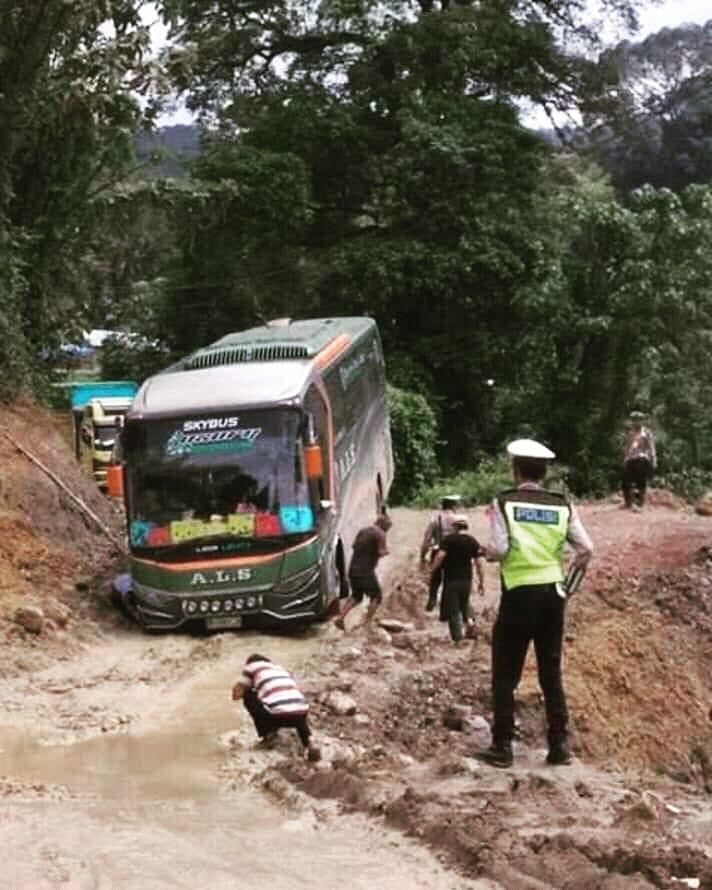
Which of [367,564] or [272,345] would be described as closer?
[367,564]

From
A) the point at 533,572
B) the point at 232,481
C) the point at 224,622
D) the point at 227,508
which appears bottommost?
the point at 224,622

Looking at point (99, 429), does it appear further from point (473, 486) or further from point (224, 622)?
point (224, 622)

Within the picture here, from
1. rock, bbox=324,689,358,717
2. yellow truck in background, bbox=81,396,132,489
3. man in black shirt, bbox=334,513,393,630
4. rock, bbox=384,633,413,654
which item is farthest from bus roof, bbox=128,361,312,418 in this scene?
yellow truck in background, bbox=81,396,132,489

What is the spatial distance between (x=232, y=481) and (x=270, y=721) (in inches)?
242

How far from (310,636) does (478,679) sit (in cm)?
386

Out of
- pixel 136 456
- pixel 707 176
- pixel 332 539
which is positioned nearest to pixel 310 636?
pixel 332 539

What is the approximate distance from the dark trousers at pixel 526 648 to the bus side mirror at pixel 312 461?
6.96 m

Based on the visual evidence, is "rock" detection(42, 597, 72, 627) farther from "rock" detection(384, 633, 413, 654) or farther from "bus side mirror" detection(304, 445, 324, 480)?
"rock" detection(384, 633, 413, 654)

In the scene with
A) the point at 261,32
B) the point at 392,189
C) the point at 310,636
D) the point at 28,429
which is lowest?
the point at 310,636

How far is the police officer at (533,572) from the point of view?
27.4ft

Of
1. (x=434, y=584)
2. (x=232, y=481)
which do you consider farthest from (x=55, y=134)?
(x=434, y=584)

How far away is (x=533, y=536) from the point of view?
27.5 ft

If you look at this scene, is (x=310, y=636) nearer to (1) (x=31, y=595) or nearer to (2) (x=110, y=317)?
(1) (x=31, y=595)

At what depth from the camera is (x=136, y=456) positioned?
51.0 feet
